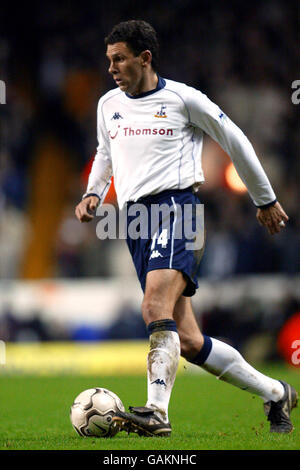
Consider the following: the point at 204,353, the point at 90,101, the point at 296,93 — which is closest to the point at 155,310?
the point at 204,353

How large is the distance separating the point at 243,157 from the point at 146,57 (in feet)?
2.72

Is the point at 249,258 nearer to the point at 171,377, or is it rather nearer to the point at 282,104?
the point at 282,104

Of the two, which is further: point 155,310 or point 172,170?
point 172,170

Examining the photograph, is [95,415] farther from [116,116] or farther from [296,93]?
[296,93]

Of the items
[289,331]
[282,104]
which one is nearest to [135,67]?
[289,331]

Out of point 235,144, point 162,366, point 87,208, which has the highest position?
point 235,144

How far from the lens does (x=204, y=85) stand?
1697 cm

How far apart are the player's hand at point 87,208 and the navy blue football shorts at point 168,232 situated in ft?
0.81

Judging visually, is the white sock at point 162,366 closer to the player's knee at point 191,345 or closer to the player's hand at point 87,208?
the player's knee at point 191,345

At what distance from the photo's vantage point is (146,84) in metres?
5.44

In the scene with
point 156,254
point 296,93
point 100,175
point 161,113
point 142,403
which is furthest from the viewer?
point 296,93

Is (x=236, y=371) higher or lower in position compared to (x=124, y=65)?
lower

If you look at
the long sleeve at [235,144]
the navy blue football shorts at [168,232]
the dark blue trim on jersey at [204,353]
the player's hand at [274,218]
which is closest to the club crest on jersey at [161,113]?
the long sleeve at [235,144]

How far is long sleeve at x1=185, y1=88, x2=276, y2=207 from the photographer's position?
525 cm
